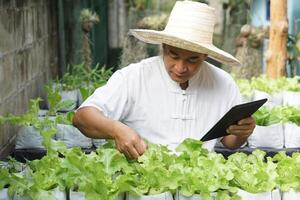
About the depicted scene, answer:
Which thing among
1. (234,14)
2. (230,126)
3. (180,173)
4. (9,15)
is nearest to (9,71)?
(9,15)

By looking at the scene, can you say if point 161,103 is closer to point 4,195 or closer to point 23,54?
point 4,195

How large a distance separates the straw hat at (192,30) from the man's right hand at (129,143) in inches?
20.2

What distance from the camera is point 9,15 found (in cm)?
464

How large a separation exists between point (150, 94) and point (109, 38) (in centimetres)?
698

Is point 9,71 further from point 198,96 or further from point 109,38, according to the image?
point 109,38

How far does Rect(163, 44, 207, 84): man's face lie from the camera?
3.14m

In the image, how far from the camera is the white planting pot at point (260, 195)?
2.43 m

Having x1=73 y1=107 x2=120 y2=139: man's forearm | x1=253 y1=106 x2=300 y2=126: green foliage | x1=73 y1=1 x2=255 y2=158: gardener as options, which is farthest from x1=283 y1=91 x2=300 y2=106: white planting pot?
x1=73 y1=107 x2=120 y2=139: man's forearm

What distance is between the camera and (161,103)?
10.8ft

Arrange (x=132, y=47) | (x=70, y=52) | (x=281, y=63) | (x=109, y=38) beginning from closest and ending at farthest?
(x=281, y=63)
(x=132, y=47)
(x=70, y=52)
(x=109, y=38)

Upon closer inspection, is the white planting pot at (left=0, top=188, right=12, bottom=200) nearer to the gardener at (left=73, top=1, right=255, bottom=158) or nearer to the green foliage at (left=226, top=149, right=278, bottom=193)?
the gardener at (left=73, top=1, right=255, bottom=158)

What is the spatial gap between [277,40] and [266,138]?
247 centimetres

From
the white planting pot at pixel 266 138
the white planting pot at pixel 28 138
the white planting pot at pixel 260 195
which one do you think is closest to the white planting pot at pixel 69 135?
the white planting pot at pixel 28 138

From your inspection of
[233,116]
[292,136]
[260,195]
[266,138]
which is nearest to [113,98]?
[233,116]
